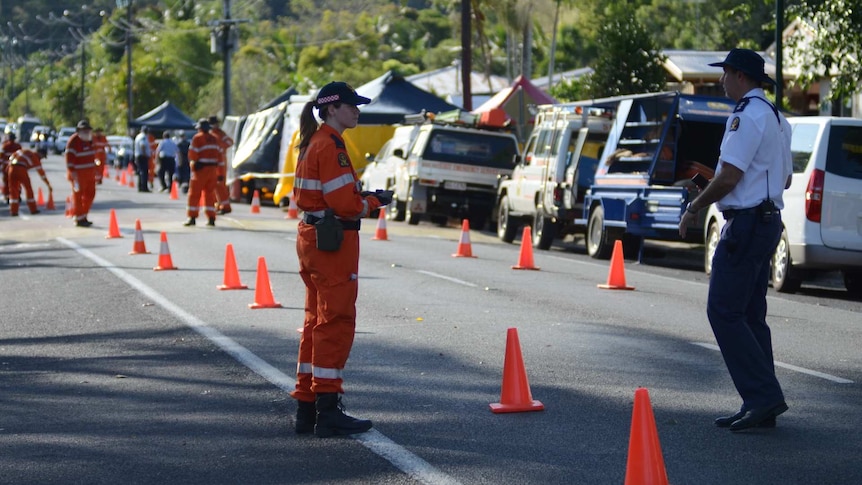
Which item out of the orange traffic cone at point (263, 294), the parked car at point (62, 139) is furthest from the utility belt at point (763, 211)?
the parked car at point (62, 139)

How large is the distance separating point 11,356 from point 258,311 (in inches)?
114

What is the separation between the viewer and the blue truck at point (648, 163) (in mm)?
19719

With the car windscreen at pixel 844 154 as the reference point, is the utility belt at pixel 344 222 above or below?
below

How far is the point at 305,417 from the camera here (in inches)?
292

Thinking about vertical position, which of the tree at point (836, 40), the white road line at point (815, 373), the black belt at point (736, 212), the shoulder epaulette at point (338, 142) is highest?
the tree at point (836, 40)

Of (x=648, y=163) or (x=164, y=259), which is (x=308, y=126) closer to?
(x=164, y=259)

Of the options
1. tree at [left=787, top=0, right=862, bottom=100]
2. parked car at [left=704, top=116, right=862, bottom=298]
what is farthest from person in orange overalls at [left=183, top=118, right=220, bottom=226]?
parked car at [left=704, top=116, right=862, bottom=298]

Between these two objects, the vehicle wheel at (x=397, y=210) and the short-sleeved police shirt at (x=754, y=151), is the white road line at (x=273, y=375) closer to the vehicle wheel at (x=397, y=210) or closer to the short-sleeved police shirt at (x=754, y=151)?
the short-sleeved police shirt at (x=754, y=151)

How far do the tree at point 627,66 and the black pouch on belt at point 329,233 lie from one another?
29.2 meters

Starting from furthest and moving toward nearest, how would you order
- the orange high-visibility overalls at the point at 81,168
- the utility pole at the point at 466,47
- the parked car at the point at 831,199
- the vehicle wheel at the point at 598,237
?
1. the utility pole at the point at 466,47
2. the orange high-visibility overalls at the point at 81,168
3. the vehicle wheel at the point at 598,237
4. the parked car at the point at 831,199

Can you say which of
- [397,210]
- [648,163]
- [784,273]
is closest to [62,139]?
[397,210]

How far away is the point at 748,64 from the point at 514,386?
2207mm

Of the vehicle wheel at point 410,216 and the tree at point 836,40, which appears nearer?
the tree at point 836,40

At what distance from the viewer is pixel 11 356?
10.5 meters
